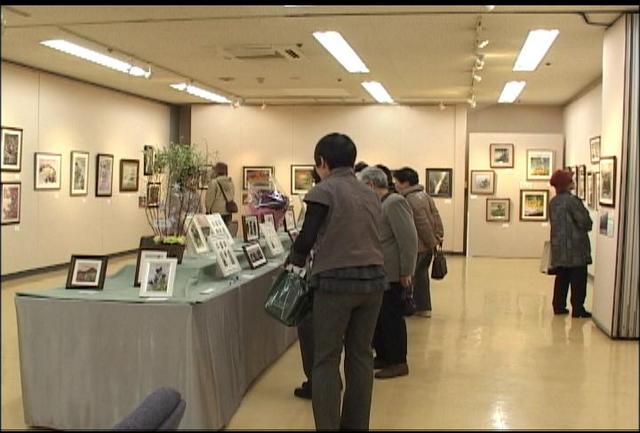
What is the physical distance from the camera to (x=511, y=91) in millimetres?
12609

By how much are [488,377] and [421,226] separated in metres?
2.04

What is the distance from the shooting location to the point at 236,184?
1518 centimetres

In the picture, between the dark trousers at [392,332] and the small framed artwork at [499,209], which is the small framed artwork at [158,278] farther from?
the small framed artwork at [499,209]

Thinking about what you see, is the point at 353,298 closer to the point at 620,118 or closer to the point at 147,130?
the point at 620,118

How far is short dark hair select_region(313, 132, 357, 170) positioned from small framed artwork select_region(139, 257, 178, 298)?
1.08 metres

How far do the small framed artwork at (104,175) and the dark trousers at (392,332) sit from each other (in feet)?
28.2

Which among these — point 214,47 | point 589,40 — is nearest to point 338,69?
point 214,47

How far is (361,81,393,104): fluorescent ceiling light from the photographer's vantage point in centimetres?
1184

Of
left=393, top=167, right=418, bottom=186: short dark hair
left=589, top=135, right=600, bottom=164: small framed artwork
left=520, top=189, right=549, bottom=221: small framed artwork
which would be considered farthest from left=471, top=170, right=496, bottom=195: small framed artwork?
left=393, top=167, right=418, bottom=186: short dark hair

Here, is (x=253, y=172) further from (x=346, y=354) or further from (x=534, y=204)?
(x=346, y=354)

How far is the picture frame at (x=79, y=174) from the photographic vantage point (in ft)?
38.1

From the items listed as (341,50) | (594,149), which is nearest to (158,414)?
(341,50)

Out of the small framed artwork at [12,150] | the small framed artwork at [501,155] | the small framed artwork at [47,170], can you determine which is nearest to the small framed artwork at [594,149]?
the small framed artwork at [501,155]

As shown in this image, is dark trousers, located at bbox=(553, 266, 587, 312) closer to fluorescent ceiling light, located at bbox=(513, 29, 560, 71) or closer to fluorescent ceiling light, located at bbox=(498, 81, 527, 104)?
fluorescent ceiling light, located at bbox=(513, 29, 560, 71)
